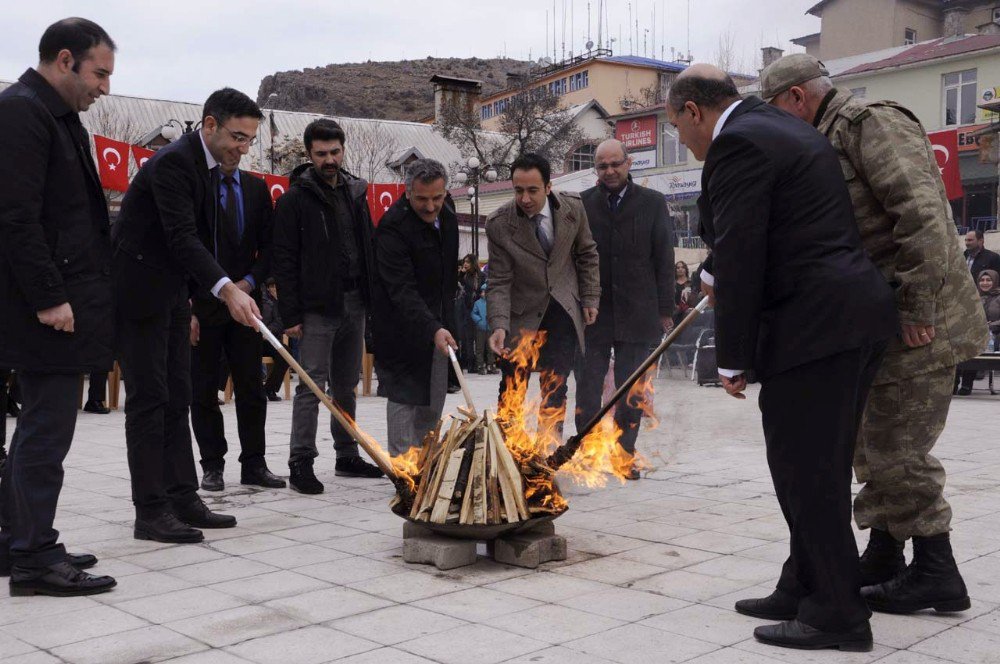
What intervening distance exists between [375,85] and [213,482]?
136 metres

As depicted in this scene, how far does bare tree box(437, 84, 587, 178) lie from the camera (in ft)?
170

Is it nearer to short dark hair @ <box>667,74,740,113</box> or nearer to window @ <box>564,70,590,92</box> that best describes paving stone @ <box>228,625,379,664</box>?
short dark hair @ <box>667,74,740,113</box>

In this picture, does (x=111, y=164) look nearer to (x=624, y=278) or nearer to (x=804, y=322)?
(x=624, y=278)

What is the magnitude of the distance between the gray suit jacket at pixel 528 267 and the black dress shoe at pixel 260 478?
1.84m

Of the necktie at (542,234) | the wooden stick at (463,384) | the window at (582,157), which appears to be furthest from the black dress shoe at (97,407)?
the window at (582,157)

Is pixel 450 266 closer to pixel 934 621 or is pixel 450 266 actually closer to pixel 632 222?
pixel 632 222

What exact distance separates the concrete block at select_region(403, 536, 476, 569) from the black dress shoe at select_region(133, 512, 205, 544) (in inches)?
48.6

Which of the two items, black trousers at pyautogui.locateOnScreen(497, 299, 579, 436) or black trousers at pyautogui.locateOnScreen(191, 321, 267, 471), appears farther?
black trousers at pyautogui.locateOnScreen(497, 299, 579, 436)

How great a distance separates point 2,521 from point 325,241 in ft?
9.24

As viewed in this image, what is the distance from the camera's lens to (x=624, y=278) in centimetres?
724

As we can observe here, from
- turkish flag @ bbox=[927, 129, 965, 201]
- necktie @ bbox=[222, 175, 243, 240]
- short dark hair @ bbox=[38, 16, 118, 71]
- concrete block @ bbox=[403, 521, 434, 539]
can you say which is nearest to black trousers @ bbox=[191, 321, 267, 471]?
necktie @ bbox=[222, 175, 243, 240]

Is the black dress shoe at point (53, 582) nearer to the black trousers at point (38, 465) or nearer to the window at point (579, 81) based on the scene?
the black trousers at point (38, 465)

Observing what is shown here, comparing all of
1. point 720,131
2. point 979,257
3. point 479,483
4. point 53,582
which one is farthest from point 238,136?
point 979,257

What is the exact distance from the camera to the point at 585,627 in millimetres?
3705
